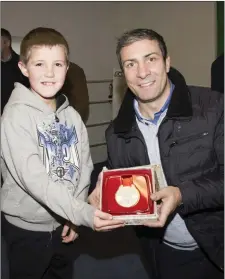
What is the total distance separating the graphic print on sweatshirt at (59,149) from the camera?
1177 mm

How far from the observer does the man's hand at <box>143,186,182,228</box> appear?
1065 millimetres

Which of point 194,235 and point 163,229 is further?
point 163,229

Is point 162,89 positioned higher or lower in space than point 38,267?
higher

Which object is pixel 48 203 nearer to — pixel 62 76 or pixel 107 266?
pixel 62 76

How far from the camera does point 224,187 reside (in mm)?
1173

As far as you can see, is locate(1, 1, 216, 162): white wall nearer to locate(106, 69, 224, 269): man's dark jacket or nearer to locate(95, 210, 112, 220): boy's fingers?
locate(106, 69, 224, 269): man's dark jacket

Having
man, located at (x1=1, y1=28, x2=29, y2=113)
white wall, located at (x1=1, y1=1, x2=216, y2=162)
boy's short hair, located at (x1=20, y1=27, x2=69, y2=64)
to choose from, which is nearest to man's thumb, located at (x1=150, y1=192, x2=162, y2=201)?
boy's short hair, located at (x1=20, y1=27, x2=69, y2=64)

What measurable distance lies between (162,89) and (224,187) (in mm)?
428

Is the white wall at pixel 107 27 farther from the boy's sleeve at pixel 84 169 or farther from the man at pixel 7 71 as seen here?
the boy's sleeve at pixel 84 169

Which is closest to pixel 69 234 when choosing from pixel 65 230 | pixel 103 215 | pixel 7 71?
Answer: pixel 65 230

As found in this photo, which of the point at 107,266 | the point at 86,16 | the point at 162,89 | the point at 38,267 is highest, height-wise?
the point at 86,16

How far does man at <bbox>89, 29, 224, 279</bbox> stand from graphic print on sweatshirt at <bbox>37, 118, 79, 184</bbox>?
13cm

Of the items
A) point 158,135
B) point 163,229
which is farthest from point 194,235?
point 158,135

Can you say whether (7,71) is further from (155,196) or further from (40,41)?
(155,196)
